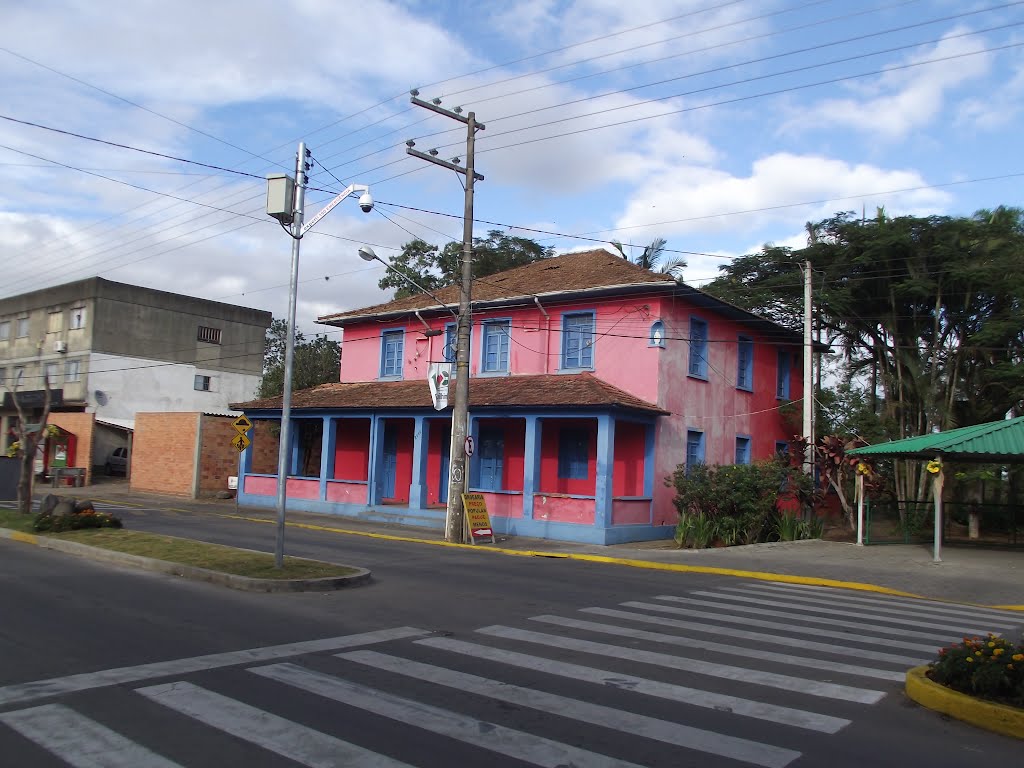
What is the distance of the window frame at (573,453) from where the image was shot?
2424 centimetres

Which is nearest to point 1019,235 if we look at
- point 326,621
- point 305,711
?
point 326,621

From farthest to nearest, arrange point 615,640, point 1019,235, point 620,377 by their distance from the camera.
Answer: point 1019,235, point 620,377, point 615,640

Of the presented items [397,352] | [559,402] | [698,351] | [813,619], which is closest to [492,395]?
[559,402]

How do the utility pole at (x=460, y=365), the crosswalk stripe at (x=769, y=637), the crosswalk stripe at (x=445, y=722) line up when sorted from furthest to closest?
1. the utility pole at (x=460, y=365)
2. the crosswalk stripe at (x=769, y=637)
3. the crosswalk stripe at (x=445, y=722)

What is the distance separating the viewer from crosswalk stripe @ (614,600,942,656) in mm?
9031

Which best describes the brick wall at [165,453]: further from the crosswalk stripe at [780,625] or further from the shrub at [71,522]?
the crosswalk stripe at [780,625]

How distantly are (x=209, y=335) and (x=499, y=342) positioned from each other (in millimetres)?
28299

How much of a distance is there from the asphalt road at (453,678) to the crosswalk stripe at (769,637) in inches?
1.9

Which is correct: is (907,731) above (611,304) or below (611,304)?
below

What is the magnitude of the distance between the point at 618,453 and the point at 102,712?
63.2ft

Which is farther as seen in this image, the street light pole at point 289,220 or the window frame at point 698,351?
the window frame at point 698,351

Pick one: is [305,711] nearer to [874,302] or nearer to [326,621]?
[326,621]

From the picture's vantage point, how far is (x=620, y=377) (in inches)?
931

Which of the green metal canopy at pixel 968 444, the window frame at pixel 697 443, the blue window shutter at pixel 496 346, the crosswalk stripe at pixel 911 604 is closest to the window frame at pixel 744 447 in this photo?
the window frame at pixel 697 443
